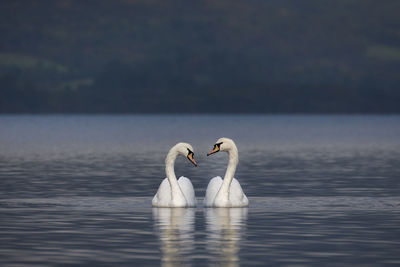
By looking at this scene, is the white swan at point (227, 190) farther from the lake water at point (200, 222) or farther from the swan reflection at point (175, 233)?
the swan reflection at point (175, 233)

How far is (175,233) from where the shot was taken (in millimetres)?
28438

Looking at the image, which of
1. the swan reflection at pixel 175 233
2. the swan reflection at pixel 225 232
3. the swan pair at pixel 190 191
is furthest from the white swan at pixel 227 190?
the swan reflection at pixel 175 233

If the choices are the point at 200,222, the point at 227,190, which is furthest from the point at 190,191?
the point at 200,222

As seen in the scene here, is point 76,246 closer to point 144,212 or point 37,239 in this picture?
point 37,239

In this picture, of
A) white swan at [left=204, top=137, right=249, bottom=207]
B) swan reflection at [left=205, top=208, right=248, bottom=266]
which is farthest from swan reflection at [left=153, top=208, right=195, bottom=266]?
white swan at [left=204, top=137, right=249, bottom=207]

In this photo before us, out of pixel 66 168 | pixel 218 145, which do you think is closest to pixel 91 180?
pixel 66 168

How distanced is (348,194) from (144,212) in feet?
34.9

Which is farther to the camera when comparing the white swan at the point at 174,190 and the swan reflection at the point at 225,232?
the white swan at the point at 174,190

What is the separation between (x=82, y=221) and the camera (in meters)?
31.3

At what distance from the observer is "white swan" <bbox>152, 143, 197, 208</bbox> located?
113 feet

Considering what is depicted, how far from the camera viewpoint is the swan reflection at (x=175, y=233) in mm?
23786

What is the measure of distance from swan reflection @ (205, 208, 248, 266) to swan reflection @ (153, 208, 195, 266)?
52 centimetres

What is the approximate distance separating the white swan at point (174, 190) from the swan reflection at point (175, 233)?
10.2 inches

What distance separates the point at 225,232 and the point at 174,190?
6.27 meters
